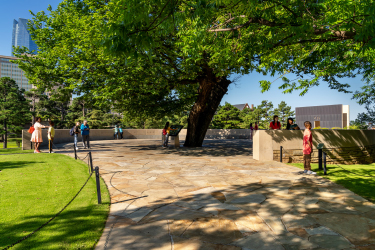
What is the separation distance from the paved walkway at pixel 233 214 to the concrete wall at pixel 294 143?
3350mm

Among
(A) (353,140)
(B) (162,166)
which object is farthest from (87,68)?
(A) (353,140)

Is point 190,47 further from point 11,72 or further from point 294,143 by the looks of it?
point 11,72

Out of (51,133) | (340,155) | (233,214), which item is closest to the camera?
(233,214)

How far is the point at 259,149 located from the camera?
408 inches

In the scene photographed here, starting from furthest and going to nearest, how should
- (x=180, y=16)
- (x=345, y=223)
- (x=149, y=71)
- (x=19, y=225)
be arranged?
(x=149, y=71), (x=180, y=16), (x=345, y=223), (x=19, y=225)

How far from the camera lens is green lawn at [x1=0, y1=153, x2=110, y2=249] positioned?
3287 mm

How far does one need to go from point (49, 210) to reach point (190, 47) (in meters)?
5.93

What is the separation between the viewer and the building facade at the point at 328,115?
6644 centimetres

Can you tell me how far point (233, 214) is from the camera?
14.1ft

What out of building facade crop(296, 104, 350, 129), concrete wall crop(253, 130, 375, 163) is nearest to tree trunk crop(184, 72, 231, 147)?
concrete wall crop(253, 130, 375, 163)

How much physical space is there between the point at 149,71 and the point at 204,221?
10.2 metres

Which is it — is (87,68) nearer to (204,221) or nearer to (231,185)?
(231,185)

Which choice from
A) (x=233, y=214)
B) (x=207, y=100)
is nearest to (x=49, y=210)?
(x=233, y=214)

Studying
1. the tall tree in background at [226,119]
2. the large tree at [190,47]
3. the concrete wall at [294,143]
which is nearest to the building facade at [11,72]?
the tall tree in background at [226,119]
